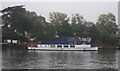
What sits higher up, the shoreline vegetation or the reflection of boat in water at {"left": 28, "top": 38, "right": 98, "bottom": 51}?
the shoreline vegetation

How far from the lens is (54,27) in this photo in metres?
98.7

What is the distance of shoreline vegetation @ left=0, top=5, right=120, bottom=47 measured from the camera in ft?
307

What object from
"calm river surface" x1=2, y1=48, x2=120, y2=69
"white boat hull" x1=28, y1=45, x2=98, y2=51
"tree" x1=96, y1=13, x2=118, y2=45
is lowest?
"calm river surface" x1=2, y1=48, x2=120, y2=69

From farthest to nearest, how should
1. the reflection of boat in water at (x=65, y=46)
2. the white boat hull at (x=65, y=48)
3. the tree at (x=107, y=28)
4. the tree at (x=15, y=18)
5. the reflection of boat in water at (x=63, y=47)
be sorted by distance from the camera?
the tree at (x=107, y=28)
the tree at (x=15, y=18)
the reflection of boat in water at (x=65, y=46)
the reflection of boat in water at (x=63, y=47)
the white boat hull at (x=65, y=48)

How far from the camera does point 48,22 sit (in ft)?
339

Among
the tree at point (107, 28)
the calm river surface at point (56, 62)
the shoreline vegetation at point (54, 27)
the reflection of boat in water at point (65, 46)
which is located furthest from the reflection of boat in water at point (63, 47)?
the calm river surface at point (56, 62)

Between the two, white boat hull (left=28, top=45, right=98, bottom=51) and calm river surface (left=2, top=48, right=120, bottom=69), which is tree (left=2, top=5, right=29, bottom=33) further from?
calm river surface (left=2, top=48, right=120, bottom=69)

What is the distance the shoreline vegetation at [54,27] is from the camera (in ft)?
307

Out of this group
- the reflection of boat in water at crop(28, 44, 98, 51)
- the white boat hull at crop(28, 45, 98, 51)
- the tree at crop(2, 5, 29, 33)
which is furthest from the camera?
the tree at crop(2, 5, 29, 33)

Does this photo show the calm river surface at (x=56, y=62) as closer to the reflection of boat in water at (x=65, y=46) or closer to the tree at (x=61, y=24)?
the reflection of boat in water at (x=65, y=46)

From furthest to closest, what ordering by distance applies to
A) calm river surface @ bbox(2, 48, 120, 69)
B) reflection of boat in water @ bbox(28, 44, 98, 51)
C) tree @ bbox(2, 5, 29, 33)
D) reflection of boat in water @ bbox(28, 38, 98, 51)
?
tree @ bbox(2, 5, 29, 33), reflection of boat in water @ bbox(28, 38, 98, 51), reflection of boat in water @ bbox(28, 44, 98, 51), calm river surface @ bbox(2, 48, 120, 69)

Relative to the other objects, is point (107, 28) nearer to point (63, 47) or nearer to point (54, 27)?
point (54, 27)

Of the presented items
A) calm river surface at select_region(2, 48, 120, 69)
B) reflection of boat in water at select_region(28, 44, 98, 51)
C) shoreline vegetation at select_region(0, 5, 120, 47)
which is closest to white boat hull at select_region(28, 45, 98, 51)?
reflection of boat in water at select_region(28, 44, 98, 51)

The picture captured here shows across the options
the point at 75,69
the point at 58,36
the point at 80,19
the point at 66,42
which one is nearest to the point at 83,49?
the point at 66,42
